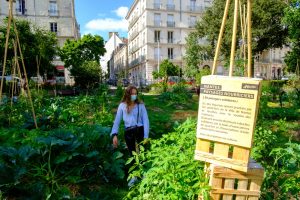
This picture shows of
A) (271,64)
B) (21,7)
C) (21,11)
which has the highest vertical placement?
(21,7)

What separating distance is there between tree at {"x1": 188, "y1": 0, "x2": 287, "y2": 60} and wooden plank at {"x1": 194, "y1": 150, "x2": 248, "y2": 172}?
82.0 ft

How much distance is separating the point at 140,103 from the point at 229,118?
117 inches

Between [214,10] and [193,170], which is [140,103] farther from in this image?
[214,10]

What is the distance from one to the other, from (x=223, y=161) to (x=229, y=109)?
414 millimetres

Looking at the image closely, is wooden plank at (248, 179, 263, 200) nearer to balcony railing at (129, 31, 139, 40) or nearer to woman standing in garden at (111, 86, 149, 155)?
woman standing in garden at (111, 86, 149, 155)

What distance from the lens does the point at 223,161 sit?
2.45 meters

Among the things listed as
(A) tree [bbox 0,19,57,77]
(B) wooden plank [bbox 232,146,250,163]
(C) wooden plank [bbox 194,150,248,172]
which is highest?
(A) tree [bbox 0,19,57,77]

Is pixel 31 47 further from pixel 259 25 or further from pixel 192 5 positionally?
pixel 192 5

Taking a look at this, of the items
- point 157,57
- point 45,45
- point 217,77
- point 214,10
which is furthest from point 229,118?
point 157,57

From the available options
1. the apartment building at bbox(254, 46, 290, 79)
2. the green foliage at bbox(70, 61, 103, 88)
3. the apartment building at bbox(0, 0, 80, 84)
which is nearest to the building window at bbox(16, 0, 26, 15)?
the apartment building at bbox(0, 0, 80, 84)

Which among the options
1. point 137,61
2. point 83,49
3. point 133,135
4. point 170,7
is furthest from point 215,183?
point 137,61

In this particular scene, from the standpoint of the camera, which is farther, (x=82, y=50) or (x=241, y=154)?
(x=82, y=50)

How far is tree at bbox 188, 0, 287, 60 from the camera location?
27922 mm

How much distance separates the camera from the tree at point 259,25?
2792cm
